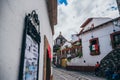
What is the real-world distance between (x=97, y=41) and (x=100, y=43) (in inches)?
23.2

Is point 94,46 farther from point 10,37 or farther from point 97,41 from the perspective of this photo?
point 10,37

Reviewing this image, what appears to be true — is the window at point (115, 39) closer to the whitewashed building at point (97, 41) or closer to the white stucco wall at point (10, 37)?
the whitewashed building at point (97, 41)

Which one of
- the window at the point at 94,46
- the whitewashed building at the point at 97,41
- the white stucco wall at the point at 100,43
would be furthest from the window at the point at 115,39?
the window at the point at 94,46

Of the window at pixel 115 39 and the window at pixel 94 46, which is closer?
the window at pixel 115 39

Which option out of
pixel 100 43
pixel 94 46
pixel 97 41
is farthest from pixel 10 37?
pixel 94 46

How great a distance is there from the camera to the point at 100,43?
50.8 ft

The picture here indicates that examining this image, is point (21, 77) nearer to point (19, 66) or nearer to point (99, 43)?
point (19, 66)

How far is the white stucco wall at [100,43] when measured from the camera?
14.4 m

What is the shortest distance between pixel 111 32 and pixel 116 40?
3.62ft

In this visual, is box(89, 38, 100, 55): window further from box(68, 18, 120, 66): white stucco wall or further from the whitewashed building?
box(68, 18, 120, 66): white stucco wall

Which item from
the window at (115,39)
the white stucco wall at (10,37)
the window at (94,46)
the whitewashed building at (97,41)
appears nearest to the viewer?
the white stucco wall at (10,37)

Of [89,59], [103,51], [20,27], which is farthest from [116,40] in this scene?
[20,27]

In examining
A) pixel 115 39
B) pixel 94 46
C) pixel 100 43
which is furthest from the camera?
pixel 94 46

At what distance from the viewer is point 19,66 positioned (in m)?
1.09
